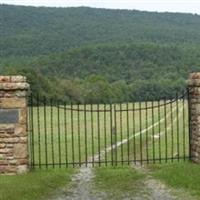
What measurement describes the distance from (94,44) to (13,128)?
3590 inches

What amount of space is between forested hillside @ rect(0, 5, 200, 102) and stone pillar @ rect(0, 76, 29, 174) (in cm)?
6947

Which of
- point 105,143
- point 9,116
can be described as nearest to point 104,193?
point 9,116

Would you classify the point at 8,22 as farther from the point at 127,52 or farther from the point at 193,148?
the point at 193,148

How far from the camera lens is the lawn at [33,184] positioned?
447 inches

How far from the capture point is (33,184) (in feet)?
40.5

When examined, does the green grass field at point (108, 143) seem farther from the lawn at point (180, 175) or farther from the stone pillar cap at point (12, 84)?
the stone pillar cap at point (12, 84)

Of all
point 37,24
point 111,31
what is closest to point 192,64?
point 111,31

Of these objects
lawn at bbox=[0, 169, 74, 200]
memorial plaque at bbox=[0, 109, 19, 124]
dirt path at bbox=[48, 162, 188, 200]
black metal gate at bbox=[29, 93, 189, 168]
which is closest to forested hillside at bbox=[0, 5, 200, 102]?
black metal gate at bbox=[29, 93, 189, 168]

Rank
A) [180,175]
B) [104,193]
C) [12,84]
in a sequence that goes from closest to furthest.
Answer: [104,193], [180,175], [12,84]

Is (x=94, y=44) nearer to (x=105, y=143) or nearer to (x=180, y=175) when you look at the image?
(x=105, y=143)

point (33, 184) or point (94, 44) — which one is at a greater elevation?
point (94, 44)

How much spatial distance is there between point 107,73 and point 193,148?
86.2 m

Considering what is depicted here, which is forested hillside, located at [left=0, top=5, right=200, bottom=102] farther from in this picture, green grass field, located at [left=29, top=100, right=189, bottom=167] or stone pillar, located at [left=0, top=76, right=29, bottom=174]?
stone pillar, located at [left=0, top=76, right=29, bottom=174]

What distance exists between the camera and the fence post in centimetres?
1439
